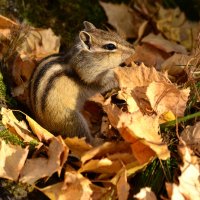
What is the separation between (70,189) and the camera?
2777mm

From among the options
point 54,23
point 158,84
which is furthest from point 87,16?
point 158,84

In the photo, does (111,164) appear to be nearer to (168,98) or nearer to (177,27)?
(168,98)

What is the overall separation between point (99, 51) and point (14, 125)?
2.87ft

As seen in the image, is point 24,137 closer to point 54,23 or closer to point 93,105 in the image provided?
point 93,105

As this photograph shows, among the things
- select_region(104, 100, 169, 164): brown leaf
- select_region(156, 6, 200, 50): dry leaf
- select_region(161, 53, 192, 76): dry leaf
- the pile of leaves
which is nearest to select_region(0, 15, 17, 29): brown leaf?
the pile of leaves

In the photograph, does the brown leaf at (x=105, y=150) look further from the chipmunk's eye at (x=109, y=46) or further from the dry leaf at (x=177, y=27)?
the dry leaf at (x=177, y=27)

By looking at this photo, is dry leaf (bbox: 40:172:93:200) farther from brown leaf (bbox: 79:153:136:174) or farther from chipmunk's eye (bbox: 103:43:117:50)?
chipmunk's eye (bbox: 103:43:117:50)

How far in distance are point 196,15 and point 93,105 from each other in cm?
190

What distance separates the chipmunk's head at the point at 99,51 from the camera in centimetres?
361

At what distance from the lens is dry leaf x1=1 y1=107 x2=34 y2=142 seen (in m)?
3.13

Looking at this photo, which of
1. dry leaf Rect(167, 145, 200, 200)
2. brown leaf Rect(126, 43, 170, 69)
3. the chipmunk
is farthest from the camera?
brown leaf Rect(126, 43, 170, 69)

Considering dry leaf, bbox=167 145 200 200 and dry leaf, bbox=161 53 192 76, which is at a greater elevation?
dry leaf, bbox=167 145 200 200

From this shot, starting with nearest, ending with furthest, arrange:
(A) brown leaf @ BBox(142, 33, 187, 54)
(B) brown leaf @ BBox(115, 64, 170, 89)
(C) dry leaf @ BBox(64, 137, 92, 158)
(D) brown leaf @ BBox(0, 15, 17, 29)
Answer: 1. (C) dry leaf @ BBox(64, 137, 92, 158)
2. (B) brown leaf @ BBox(115, 64, 170, 89)
3. (D) brown leaf @ BBox(0, 15, 17, 29)
4. (A) brown leaf @ BBox(142, 33, 187, 54)

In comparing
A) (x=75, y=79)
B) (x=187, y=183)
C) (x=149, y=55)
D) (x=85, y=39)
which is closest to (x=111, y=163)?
(x=187, y=183)
